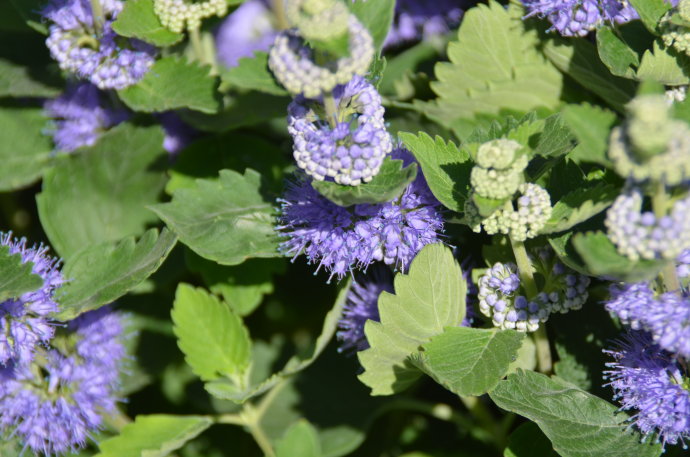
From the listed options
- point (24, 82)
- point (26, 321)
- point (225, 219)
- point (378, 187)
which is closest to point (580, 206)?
point (378, 187)

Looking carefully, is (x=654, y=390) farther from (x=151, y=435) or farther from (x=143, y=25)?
(x=143, y=25)

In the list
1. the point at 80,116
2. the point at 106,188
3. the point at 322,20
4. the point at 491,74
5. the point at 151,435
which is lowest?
the point at 151,435

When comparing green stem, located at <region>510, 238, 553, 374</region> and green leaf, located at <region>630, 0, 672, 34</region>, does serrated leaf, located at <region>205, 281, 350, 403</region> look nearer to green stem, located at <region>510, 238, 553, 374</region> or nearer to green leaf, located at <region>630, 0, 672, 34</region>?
green stem, located at <region>510, 238, 553, 374</region>

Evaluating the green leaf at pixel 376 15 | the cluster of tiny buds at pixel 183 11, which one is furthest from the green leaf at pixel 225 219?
the green leaf at pixel 376 15

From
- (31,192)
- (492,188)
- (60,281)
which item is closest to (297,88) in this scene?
(492,188)

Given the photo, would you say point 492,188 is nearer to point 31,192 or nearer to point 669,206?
point 669,206

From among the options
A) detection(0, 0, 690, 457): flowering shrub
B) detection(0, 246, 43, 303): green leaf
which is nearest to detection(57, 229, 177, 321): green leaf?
detection(0, 0, 690, 457): flowering shrub
